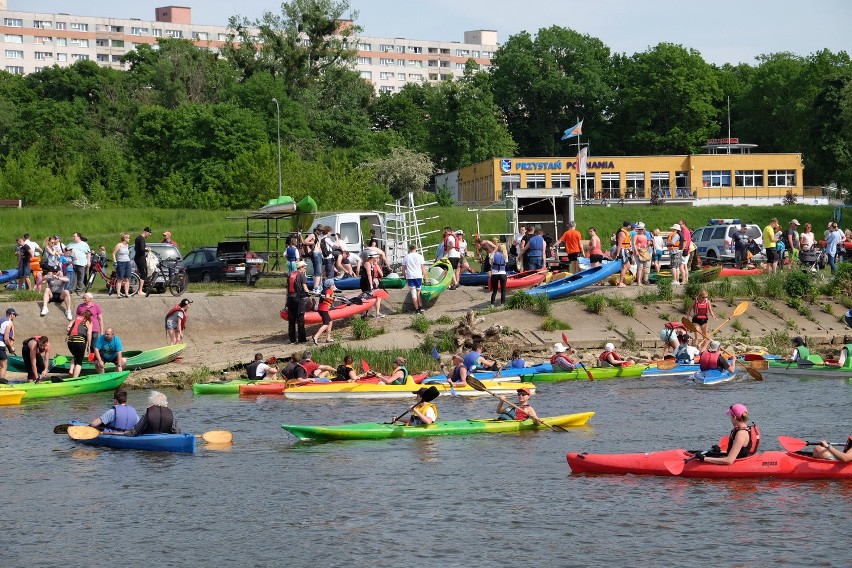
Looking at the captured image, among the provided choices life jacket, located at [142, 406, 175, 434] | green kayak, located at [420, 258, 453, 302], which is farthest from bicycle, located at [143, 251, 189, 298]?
life jacket, located at [142, 406, 175, 434]

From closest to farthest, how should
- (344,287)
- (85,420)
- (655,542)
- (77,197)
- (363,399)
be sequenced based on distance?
(655,542), (85,420), (363,399), (344,287), (77,197)

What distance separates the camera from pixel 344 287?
3136cm

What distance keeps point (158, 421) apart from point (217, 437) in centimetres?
99

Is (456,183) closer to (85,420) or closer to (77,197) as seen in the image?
(77,197)

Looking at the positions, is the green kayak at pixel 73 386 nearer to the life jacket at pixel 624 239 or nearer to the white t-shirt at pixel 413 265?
the white t-shirt at pixel 413 265

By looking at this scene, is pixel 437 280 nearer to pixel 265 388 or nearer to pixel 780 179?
pixel 265 388

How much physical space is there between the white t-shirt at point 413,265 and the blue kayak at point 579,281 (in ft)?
9.81

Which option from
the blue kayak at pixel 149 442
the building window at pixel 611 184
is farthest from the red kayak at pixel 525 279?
the building window at pixel 611 184

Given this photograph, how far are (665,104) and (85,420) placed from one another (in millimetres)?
73181

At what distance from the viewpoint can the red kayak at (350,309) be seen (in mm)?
27978

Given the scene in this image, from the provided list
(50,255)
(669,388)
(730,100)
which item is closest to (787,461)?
(669,388)

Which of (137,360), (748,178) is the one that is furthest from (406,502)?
(748,178)

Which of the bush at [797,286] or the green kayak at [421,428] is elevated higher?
the bush at [797,286]

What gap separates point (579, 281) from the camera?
3061 cm
